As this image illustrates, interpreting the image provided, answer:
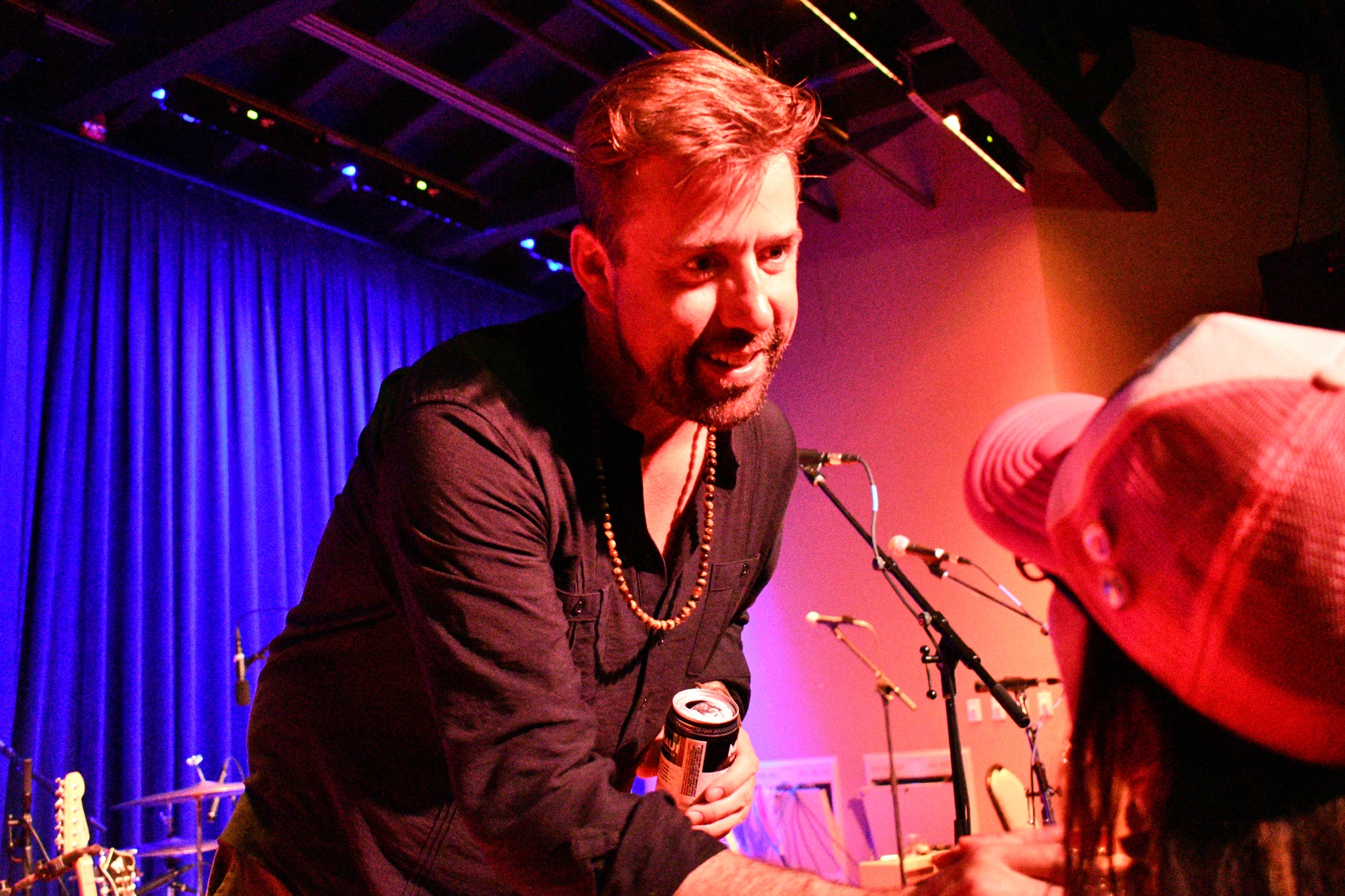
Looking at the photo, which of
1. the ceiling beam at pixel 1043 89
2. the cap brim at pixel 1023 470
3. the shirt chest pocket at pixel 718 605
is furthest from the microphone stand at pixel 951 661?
the cap brim at pixel 1023 470

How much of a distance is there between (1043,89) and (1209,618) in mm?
4957

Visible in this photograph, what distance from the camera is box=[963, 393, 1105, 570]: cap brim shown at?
75cm

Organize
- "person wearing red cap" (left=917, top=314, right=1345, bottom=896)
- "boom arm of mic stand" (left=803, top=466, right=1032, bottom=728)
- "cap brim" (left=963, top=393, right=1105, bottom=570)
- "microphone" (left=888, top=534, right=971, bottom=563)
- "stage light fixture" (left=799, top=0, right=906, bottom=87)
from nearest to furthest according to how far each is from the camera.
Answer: "person wearing red cap" (left=917, top=314, right=1345, bottom=896) < "cap brim" (left=963, top=393, right=1105, bottom=570) < "boom arm of mic stand" (left=803, top=466, right=1032, bottom=728) < "microphone" (left=888, top=534, right=971, bottom=563) < "stage light fixture" (left=799, top=0, right=906, bottom=87)

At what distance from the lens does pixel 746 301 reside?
1.26 metres

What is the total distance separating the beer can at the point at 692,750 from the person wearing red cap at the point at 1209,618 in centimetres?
62

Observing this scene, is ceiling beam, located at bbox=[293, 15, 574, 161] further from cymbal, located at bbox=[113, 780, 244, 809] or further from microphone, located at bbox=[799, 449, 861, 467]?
cymbal, located at bbox=[113, 780, 244, 809]

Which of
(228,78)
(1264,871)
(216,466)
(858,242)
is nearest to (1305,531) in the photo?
(1264,871)

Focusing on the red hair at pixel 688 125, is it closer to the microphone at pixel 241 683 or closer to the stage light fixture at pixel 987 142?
the microphone at pixel 241 683

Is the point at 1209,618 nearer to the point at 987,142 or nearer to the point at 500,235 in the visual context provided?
the point at 987,142

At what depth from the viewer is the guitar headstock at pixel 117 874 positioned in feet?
13.3

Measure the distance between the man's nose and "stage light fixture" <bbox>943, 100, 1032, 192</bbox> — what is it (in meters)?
4.49

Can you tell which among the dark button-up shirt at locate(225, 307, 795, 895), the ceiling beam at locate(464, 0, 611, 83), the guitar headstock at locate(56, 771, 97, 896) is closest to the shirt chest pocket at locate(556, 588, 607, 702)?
the dark button-up shirt at locate(225, 307, 795, 895)

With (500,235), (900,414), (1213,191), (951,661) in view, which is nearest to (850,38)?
(900,414)

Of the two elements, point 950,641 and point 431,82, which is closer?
point 950,641
